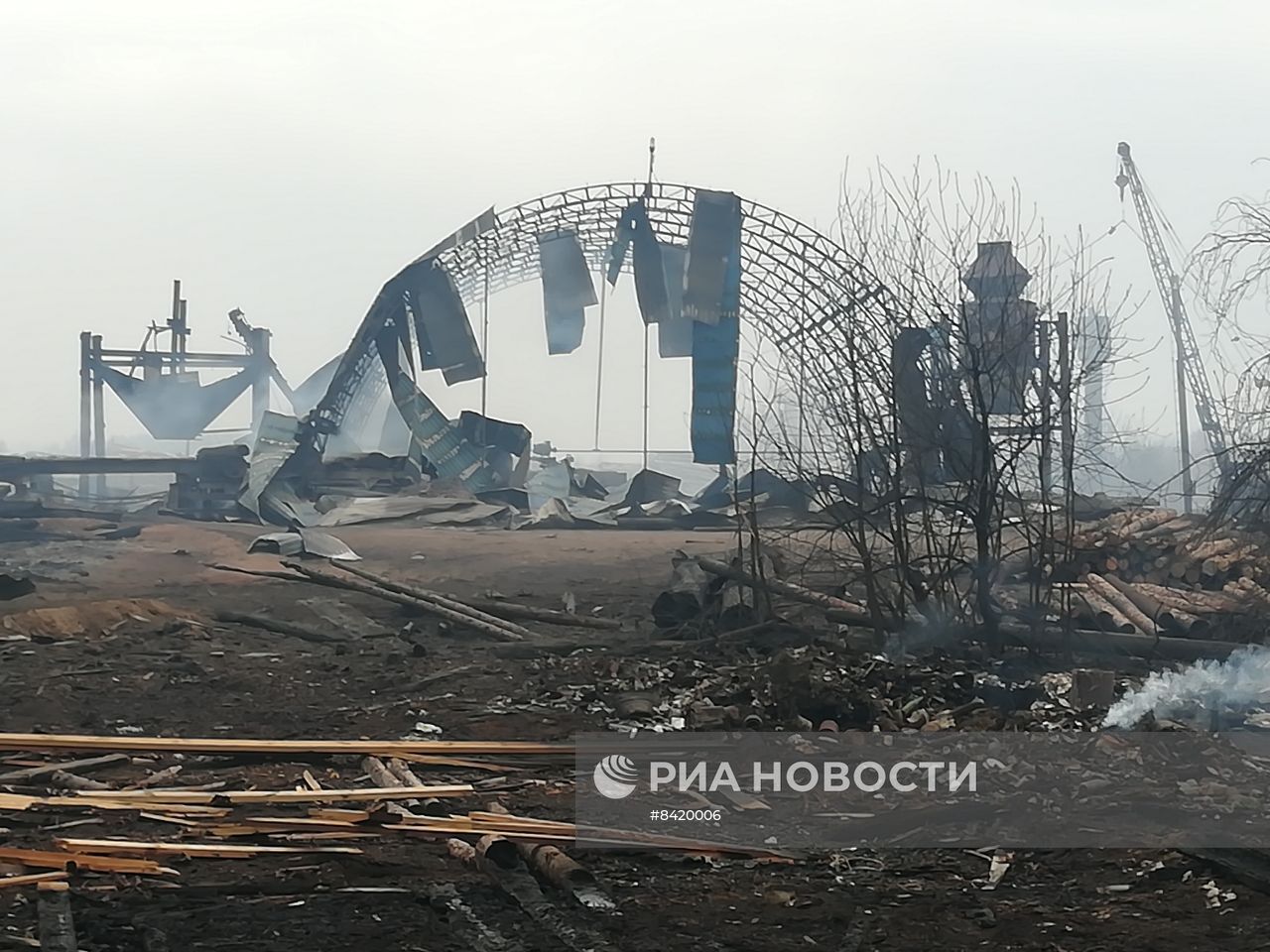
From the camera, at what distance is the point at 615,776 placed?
5262mm

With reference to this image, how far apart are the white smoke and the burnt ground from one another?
149 centimetres

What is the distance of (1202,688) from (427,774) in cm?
318

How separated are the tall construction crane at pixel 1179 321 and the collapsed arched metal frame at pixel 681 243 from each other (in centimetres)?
124

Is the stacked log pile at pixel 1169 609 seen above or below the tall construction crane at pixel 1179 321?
below

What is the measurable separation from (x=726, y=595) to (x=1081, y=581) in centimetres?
183

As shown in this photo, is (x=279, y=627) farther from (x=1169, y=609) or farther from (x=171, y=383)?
(x=1169, y=609)

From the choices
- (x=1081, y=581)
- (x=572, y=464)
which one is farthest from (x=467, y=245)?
(x=1081, y=581)

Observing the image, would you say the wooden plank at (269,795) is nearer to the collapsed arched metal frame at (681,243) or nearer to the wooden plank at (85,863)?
the wooden plank at (85,863)

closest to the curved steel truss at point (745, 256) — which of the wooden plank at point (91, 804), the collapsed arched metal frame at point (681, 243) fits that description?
the collapsed arched metal frame at point (681, 243)

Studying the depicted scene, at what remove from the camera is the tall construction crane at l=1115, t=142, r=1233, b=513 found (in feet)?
21.0

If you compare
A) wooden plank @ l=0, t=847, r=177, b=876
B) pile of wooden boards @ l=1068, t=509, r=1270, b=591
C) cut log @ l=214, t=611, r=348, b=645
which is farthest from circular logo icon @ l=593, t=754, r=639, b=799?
pile of wooden boards @ l=1068, t=509, r=1270, b=591

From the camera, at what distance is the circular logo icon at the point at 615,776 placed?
5.08 meters

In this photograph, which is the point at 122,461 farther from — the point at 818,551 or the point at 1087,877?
the point at 1087,877

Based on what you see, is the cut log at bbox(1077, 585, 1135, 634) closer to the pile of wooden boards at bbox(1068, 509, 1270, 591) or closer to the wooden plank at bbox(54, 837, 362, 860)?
the pile of wooden boards at bbox(1068, 509, 1270, 591)
